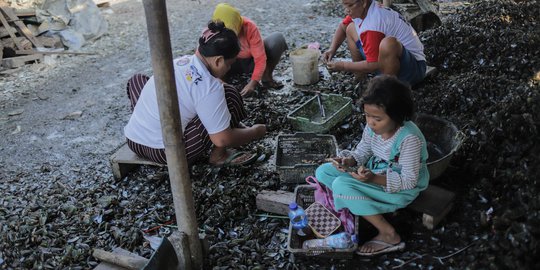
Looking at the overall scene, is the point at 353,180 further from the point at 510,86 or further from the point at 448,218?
the point at 510,86

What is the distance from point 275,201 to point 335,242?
59 cm

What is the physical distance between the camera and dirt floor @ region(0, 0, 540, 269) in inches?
106

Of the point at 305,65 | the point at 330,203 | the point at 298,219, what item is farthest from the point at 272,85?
the point at 298,219

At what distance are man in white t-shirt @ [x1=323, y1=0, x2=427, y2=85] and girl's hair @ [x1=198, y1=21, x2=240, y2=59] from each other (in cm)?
112

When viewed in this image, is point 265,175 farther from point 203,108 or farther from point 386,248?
point 386,248

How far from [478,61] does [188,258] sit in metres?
3.32

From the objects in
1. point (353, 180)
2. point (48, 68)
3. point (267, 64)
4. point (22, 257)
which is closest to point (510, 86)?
point (353, 180)

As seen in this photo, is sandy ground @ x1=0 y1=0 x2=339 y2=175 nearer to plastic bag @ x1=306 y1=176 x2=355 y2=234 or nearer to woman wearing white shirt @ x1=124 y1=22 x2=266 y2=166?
woman wearing white shirt @ x1=124 y1=22 x2=266 y2=166

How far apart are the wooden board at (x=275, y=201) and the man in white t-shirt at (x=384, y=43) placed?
4.90 ft

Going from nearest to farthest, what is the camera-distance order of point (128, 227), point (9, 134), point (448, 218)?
point (448, 218)
point (128, 227)
point (9, 134)

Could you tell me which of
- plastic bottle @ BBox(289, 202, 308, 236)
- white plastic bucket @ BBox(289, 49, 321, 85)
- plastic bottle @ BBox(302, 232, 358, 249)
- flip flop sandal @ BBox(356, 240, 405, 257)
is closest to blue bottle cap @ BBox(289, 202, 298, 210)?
plastic bottle @ BBox(289, 202, 308, 236)

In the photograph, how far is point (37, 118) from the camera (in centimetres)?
516

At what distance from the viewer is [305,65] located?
4965mm

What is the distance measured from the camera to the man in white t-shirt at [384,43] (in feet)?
13.0
